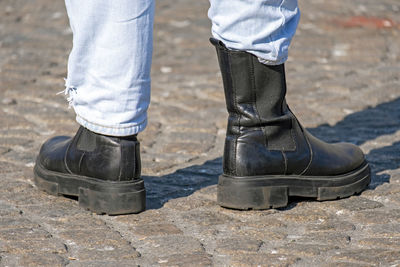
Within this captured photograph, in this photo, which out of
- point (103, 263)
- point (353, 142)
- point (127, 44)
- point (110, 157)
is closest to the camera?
point (103, 263)

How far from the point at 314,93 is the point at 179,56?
1.25 meters

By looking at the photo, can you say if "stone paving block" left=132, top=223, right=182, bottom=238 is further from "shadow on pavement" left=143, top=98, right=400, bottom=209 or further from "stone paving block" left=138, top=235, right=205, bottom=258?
"shadow on pavement" left=143, top=98, right=400, bottom=209

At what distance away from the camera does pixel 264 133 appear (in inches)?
104

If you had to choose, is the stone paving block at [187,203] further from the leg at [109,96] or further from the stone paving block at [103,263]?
the stone paving block at [103,263]

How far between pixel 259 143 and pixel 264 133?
0.04 meters

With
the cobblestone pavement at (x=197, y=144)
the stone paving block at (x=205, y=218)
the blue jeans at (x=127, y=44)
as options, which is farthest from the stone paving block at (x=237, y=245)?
the blue jeans at (x=127, y=44)

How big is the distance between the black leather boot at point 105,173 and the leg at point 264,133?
1.00 ft

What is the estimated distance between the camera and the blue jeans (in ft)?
8.04

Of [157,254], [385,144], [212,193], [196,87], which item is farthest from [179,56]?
[157,254]

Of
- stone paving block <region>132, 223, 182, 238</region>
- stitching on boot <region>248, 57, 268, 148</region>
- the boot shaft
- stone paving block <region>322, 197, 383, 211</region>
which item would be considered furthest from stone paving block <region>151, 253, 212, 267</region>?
stone paving block <region>322, 197, 383, 211</region>

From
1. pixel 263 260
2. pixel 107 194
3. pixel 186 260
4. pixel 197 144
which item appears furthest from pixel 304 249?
pixel 197 144

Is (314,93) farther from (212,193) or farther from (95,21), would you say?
(95,21)

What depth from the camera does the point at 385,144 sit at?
350cm

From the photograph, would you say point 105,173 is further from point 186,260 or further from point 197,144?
point 197,144
